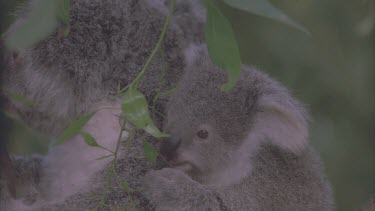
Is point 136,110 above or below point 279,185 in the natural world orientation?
above

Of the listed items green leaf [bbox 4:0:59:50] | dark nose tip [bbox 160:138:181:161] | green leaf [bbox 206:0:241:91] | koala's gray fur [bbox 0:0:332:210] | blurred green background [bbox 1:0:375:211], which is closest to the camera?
green leaf [bbox 4:0:59:50]

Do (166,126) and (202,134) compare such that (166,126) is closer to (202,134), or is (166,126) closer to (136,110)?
(202,134)

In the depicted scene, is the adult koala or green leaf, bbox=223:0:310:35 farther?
the adult koala

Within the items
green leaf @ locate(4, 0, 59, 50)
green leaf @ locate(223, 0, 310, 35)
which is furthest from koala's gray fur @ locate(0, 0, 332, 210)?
green leaf @ locate(4, 0, 59, 50)

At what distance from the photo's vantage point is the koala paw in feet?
7.40

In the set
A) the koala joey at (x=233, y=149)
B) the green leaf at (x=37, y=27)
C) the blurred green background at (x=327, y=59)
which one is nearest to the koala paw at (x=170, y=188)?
the koala joey at (x=233, y=149)

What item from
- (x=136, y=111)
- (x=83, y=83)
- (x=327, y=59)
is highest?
(x=136, y=111)

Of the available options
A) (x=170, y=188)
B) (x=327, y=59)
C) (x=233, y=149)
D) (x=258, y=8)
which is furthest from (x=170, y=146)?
(x=327, y=59)

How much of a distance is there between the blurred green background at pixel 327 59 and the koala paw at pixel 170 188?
4.55 feet

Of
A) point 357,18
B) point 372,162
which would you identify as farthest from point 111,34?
point 372,162

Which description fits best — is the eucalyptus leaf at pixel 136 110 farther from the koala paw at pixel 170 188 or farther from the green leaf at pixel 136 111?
the koala paw at pixel 170 188

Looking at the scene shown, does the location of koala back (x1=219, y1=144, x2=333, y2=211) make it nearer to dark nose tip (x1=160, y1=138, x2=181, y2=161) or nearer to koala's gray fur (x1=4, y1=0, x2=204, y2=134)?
dark nose tip (x1=160, y1=138, x2=181, y2=161)

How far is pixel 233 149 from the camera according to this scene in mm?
2406

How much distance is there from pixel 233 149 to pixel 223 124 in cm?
11
